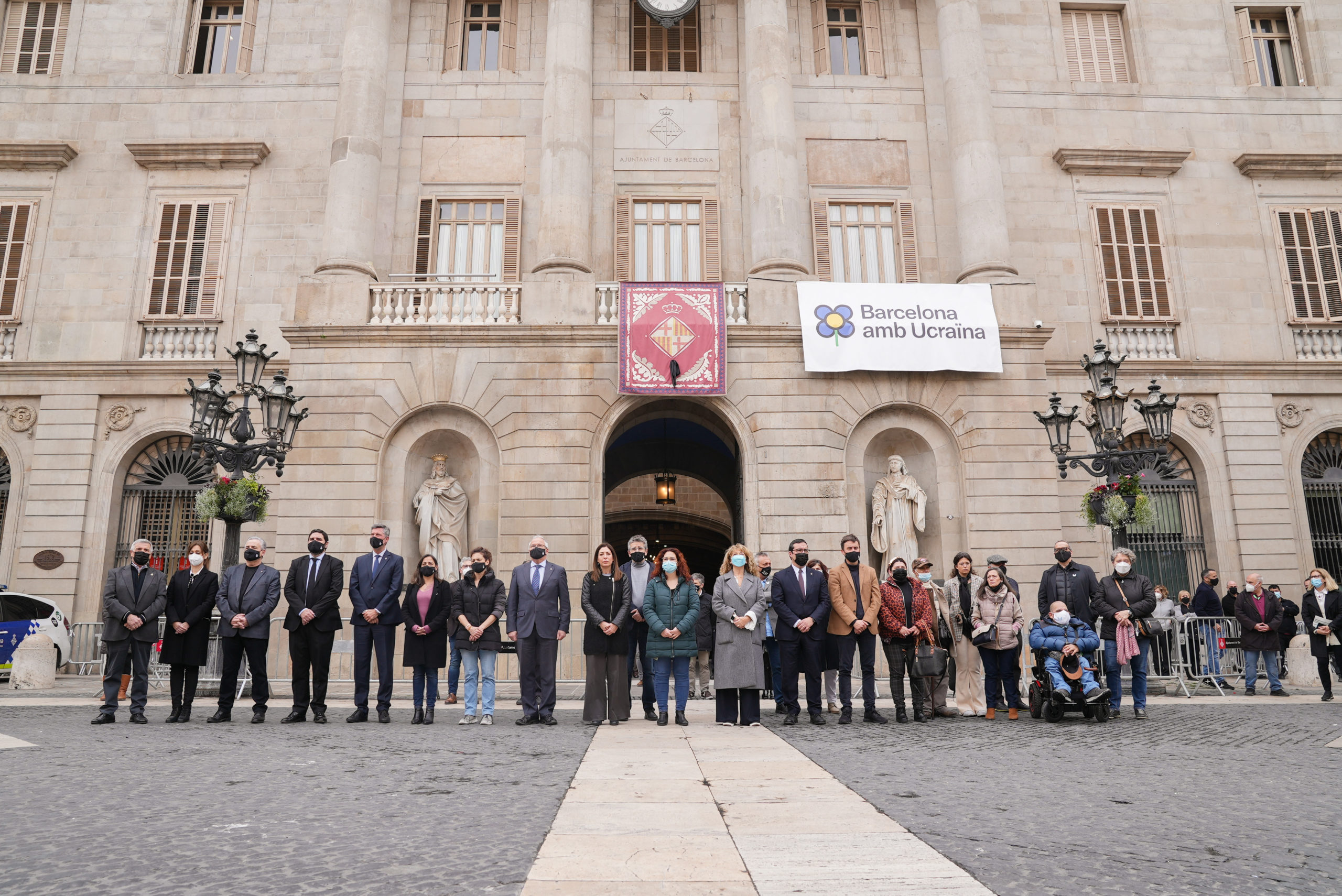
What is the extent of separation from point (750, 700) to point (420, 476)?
10024mm

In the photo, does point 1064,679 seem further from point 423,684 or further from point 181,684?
point 181,684

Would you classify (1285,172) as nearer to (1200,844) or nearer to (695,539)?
(695,539)

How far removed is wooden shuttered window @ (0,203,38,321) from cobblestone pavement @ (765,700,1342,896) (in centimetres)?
2012

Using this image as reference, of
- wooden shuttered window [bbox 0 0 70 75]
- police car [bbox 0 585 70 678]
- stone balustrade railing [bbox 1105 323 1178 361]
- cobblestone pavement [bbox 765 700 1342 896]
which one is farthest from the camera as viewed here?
wooden shuttered window [bbox 0 0 70 75]

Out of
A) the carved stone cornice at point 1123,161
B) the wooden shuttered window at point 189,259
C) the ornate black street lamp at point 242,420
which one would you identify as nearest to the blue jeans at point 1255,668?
the carved stone cornice at point 1123,161

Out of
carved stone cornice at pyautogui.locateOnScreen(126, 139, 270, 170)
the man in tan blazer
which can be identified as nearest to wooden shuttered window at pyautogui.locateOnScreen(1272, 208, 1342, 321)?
the man in tan blazer

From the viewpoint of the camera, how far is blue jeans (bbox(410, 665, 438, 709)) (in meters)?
10.4

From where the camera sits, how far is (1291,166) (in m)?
21.6

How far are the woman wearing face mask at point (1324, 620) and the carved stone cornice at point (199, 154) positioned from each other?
877 inches

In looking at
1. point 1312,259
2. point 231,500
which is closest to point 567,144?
point 231,500

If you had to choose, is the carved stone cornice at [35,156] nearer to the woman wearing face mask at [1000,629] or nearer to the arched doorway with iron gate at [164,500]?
the arched doorway with iron gate at [164,500]

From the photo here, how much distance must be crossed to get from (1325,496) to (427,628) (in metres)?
20.3

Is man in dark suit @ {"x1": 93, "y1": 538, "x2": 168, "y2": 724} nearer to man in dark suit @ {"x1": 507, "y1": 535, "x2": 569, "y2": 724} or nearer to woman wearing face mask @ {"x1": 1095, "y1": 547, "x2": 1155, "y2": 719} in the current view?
man in dark suit @ {"x1": 507, "y1": 535, "x2": 569, "y2": 724}

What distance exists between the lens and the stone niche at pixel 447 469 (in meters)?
17.3
